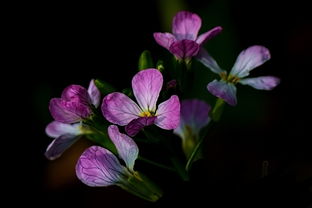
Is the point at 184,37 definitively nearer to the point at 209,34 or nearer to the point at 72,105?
the point at 209,34

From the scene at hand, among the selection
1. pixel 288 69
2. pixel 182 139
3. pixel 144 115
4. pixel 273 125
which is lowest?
pixel 273 125

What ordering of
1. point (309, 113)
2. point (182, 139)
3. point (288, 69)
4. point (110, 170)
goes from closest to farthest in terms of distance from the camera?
point (110, 170) → point (182, 139) → point (309, 113) → point (288, 69)

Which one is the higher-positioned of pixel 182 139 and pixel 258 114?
pixel 182 139

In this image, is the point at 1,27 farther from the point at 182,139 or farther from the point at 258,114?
the point at 182,139

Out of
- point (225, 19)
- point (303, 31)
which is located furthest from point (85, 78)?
point (303, 31)

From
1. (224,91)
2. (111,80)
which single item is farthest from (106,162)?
(111,80)

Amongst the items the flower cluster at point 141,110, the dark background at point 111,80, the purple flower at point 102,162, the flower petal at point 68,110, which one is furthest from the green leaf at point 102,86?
the dark background at point 111,80
